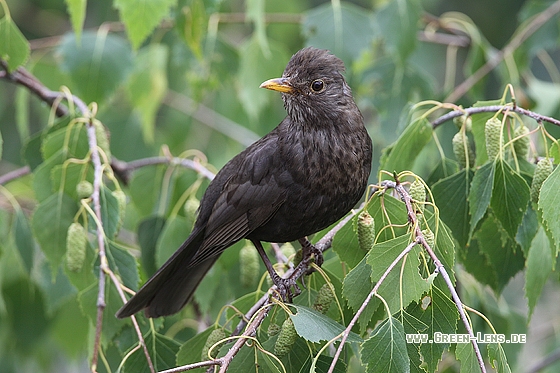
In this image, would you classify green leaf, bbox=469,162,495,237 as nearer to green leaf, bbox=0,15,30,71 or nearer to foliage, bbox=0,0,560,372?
foliage, bbox=0,0,560,372

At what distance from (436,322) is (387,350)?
294 millimetres

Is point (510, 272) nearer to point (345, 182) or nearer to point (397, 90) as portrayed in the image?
point (345, 182)

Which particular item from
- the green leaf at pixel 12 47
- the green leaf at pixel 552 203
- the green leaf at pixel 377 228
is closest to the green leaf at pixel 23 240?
the green leaf at pixel 12 47

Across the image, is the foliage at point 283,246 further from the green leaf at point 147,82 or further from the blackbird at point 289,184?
the blackbird at point 289,184

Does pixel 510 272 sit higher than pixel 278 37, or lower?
lower

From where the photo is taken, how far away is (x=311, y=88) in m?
3.69

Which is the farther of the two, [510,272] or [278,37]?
[278,37]

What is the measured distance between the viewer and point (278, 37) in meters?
6.39

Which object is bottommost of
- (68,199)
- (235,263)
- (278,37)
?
(235,263)

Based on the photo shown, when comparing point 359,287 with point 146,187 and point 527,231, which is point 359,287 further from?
point 146,187

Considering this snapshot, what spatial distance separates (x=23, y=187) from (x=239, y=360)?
3.09 meters

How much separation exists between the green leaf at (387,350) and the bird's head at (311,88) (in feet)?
4.97

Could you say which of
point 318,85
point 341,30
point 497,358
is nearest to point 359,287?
point 497,358

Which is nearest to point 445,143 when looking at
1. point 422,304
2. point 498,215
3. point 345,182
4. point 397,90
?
point 397,90
